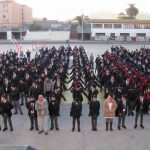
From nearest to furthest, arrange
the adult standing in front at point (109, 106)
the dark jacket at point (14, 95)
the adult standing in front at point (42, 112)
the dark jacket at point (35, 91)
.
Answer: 1. the adult standing in front at point (42, 112)
2. the adult standing in front at point (109, 106)
3. the dark jacket at point (14, 95)
4. the dark jacket at point (35, 91)

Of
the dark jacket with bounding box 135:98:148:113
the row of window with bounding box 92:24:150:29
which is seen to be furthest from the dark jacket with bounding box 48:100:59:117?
the row of window with bounding box 92:24:150:29

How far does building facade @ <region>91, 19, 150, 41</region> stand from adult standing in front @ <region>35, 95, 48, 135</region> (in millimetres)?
62062

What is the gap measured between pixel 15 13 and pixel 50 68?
444 feet

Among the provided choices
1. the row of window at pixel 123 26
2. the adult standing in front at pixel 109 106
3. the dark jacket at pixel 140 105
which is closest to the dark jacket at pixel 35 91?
the adult standing in front at pixel 109 106

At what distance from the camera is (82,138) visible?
471 inches

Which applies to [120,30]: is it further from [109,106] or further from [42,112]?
[42,112]

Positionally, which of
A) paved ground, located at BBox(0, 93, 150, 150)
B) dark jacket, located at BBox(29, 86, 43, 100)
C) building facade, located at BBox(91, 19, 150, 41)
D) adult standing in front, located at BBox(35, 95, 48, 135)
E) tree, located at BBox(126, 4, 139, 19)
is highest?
tree, located at BBox(126, 4, 139, 19)

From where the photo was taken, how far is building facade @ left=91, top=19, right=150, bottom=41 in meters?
74.7

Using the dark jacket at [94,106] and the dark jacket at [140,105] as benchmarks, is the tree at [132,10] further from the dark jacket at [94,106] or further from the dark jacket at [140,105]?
the dark jacket at [94,106]

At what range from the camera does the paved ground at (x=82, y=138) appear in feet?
36.8

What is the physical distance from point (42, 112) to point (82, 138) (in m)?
1.59

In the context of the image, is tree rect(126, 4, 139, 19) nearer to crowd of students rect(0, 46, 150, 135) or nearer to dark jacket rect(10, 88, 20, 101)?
crowd of students rect(0, 46, 150, 135)

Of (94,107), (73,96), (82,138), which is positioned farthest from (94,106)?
(73,96)

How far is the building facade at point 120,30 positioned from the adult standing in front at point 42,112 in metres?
62.1
